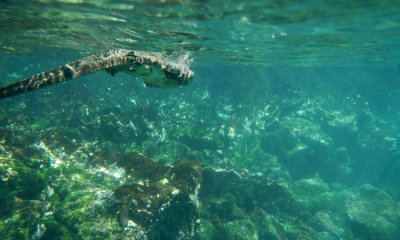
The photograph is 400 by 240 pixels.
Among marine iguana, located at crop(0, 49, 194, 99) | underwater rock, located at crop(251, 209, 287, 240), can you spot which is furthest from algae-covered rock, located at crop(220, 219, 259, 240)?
marine iguana, located at crop(0, 49, 194, 99)

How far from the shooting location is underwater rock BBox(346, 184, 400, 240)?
13734 millimetres

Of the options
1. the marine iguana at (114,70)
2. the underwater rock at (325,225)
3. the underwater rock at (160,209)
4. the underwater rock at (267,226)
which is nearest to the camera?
the marine iguana at (114,70)

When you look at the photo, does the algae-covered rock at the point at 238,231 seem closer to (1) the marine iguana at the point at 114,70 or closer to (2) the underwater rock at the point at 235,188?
(2) the underwater rock at the point at 235,188

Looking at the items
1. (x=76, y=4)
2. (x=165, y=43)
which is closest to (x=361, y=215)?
(x=165, y=43)

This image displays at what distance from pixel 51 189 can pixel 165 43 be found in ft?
38.8

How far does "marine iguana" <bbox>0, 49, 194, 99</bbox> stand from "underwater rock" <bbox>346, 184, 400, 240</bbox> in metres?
17.3

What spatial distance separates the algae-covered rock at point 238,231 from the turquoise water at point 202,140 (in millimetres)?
52

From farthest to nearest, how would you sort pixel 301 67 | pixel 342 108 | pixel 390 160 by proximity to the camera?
1. pixel 301 67
2. pixel 342 108
3. pixel 390 160

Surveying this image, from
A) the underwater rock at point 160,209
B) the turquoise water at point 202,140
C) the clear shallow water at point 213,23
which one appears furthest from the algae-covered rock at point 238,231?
the clear shallow water at point 213,23

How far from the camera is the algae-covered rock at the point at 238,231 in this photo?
974cm

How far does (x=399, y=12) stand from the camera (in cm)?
918

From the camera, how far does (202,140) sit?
15.9m

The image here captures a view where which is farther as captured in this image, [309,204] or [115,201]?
[309,204]

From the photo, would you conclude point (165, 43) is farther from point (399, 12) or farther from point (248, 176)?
point (399, 12)
